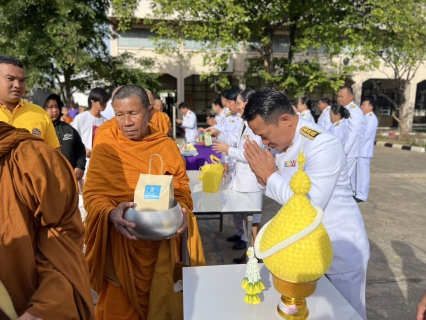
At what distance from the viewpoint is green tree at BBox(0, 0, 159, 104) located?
10.6m

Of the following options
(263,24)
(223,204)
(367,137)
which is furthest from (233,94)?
(263,24)

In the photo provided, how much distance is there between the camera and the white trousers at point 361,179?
19.6ft

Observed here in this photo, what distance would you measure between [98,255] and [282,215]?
4.58ft

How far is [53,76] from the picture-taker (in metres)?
12.3

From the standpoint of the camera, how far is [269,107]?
166 cm

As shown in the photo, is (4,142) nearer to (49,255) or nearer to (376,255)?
(49,255)

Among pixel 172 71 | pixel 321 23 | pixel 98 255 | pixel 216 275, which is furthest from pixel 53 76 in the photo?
pixel 216 275

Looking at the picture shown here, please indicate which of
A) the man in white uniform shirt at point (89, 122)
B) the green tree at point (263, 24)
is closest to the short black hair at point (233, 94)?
the man in white uniform shirt at point (89, 122)

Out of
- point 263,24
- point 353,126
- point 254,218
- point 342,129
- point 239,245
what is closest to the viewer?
point 254,218

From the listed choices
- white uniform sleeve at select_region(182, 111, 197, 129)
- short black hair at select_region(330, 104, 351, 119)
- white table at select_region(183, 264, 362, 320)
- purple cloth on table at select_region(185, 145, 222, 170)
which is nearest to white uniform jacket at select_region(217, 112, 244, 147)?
purple cloth on table at select_region(185, 145, 222, 170)

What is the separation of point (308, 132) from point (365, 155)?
5410mm

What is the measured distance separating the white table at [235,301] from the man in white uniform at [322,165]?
24 cm

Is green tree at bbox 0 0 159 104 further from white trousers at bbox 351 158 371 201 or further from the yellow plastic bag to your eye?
the yellow plastic bag

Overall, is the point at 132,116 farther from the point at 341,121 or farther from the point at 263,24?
the point at 263,24
